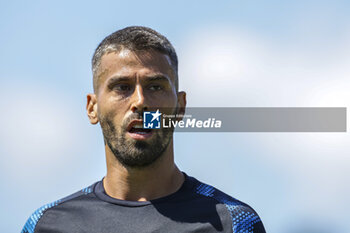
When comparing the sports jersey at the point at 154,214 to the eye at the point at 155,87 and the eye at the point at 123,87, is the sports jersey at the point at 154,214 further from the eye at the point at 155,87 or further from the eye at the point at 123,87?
the eye at the point at 123,87

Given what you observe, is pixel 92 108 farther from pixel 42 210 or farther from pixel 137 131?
pixel 42 210

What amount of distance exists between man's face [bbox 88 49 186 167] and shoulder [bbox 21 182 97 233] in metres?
0.95

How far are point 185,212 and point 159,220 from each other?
1.32 feet

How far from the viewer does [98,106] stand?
780 cm

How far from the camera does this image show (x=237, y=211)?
24.5 feet

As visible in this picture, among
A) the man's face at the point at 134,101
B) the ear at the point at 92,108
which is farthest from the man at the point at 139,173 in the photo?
the ear at the point at 92,108

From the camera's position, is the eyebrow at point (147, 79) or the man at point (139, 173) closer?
the man at point (139, 173)

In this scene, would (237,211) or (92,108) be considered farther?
(92,108)

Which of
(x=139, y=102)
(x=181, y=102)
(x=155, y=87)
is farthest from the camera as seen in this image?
(x=181, y=102)

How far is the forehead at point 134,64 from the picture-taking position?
7465 millimetres

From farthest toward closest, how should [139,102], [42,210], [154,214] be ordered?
[42,210], [154,214], [139,102]

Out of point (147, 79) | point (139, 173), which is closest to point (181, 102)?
point (147, 79)

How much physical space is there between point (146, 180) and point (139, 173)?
15 cm

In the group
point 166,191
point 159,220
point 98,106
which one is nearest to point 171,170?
point 166,191
